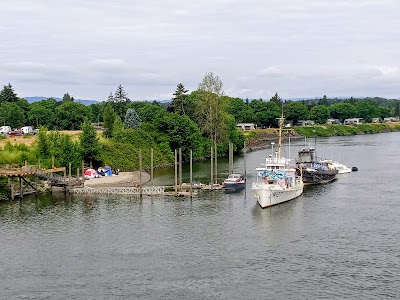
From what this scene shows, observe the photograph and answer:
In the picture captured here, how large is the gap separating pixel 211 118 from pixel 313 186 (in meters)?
49.5

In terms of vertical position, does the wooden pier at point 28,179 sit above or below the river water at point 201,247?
above

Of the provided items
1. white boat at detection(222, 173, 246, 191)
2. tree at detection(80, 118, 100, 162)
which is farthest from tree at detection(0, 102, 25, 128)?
white boat at detection(222, 173, 246, 191)

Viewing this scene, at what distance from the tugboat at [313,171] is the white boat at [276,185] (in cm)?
1078

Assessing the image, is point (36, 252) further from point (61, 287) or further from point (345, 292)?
point (345, 292)

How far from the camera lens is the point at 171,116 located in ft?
452

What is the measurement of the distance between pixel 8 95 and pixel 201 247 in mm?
146428

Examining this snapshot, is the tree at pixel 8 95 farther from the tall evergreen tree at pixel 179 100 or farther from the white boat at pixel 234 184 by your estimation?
the white boat at pixel 234 184

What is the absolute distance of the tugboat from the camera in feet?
328

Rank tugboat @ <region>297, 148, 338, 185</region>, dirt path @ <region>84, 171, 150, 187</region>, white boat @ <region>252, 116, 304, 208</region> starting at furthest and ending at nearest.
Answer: tugboat @ <region>297, 148, 338, 185</region>, dirt path @ <region>84, 171, 150, 187</region>, white boat @ <region>252, 116, 304, 208</region>

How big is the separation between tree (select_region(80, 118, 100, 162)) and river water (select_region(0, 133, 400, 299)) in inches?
1009

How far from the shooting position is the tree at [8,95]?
186m

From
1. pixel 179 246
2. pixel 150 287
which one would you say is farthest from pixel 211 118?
pixel 150 287

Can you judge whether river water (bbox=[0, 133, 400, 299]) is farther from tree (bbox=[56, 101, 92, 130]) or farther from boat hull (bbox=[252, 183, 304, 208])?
tree (bbox=[56, 101, 92, 130])

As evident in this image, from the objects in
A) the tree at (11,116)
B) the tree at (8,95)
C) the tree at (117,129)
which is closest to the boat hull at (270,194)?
the tree at (117,129)
